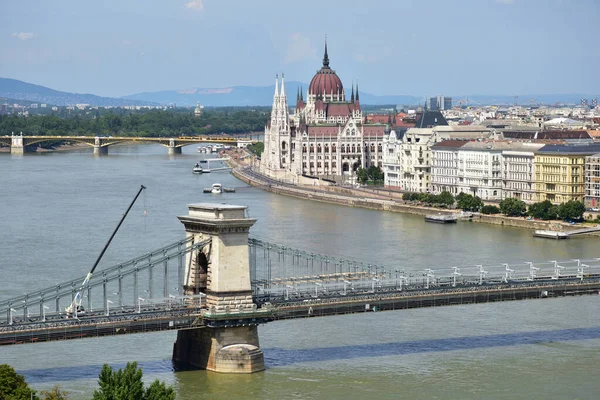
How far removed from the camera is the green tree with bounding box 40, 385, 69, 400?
18.1 meters

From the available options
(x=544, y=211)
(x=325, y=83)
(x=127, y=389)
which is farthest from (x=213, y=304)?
(x=325, y=83)

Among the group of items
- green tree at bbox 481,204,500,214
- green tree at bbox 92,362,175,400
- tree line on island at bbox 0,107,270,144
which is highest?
tree line on island at bbox 0,107,270,144

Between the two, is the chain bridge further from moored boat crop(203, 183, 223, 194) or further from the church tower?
the church tower

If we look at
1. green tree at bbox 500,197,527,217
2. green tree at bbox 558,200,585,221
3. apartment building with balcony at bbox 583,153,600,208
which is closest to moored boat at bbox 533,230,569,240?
green tree at bbox 558,200,585,221

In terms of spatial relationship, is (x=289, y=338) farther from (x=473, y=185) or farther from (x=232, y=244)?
(x=473, y=185)

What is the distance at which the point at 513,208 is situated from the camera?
1896 inches

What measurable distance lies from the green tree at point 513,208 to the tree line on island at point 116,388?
31.5m

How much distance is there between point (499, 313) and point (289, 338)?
4.49 m

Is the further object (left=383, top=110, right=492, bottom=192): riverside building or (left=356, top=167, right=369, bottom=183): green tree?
(left=356, top=167, right=369, bottom=183): green tree

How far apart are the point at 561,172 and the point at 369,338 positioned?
2764 cm

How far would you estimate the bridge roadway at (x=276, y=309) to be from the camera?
67.2ft

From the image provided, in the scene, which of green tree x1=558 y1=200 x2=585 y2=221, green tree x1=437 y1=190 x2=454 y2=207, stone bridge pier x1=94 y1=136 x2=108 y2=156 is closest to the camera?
green tree x1=558 y1=200 x2=585 y2=221

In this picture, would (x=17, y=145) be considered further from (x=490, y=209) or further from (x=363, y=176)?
(x=490, y=209)

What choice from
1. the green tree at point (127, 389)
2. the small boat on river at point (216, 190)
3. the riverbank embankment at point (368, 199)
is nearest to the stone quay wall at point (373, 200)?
the riverbank embankment at point (368, 199)
